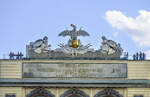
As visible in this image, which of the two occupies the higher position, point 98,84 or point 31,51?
point 31,51

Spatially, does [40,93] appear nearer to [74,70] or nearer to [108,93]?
[74,70]

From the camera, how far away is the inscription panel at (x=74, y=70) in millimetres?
61406

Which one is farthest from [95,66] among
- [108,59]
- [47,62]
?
[47,62]

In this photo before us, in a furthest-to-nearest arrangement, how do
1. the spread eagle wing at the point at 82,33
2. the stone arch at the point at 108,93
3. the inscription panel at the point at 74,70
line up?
1. the spread eagle wing at the point at 82,33
2. the inscription panel at the point at 74,70
3. the stone arch at the point at 108,93

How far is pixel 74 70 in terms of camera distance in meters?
61.6

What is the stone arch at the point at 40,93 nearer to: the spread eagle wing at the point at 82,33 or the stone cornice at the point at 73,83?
the stone cornice at the point at 73,83

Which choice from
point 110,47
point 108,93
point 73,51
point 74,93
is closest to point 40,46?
point 73,51

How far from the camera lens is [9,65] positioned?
61.4 metres

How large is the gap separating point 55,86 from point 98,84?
506 centimetres

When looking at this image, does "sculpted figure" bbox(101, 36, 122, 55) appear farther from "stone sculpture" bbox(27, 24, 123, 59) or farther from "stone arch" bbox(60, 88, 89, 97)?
"stone arch" bbox(60, 88, 89, 97)

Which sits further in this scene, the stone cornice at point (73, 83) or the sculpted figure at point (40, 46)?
the sculpted figure at point (40, 46)

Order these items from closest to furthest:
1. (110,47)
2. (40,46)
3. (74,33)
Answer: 1. (40,46)
2. (110,47)
3. (74,33)

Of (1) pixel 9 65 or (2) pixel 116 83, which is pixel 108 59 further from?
(1) pixel 9 65

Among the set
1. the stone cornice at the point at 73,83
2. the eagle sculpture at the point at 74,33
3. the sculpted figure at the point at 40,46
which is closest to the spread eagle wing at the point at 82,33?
the eagle sculpture at the point at 74,33
